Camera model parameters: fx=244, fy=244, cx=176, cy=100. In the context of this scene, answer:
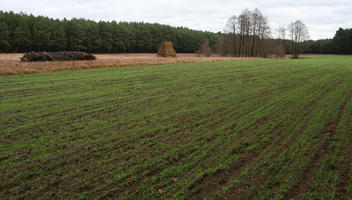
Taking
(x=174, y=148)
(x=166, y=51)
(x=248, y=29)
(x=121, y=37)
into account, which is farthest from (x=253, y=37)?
(x=174, y=148)

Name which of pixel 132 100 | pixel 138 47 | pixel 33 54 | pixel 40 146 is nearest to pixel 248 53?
pixel 138 47

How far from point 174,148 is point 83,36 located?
63923mm

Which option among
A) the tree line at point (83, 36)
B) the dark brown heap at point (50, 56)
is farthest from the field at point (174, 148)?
the tree line at point (83, 36)

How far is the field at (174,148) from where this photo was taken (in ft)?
10.8

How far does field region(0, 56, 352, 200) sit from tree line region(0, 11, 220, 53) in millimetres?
53198

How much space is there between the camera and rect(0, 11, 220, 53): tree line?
52.0 metres

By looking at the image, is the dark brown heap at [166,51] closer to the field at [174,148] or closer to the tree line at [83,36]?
the tree line at [83,36]

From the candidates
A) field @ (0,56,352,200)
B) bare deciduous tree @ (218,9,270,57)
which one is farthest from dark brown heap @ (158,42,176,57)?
field @ (0,56,352,200)

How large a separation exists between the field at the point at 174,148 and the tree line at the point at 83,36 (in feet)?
175

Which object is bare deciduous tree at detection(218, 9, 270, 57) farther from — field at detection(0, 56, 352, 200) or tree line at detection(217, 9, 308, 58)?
field at detection(0, 56, 352, 200)

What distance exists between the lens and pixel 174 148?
14.7 feet

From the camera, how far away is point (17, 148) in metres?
4.39

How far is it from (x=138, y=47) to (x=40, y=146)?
72260mm

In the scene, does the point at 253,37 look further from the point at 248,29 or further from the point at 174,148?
the point at 174,148
